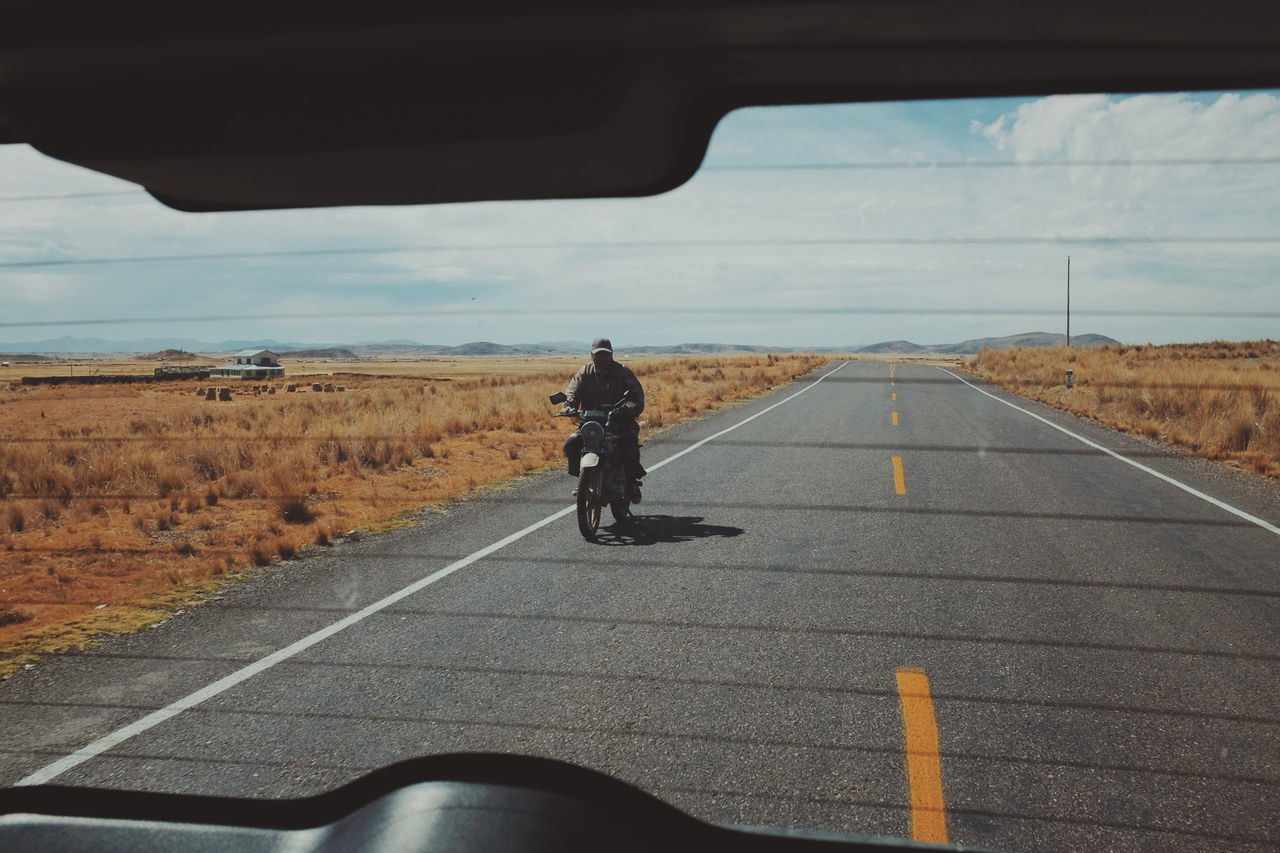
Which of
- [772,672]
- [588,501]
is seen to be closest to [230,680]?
[772,672]

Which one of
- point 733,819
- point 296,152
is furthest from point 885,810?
point 296,152

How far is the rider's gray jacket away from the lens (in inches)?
324

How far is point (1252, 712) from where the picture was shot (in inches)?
148

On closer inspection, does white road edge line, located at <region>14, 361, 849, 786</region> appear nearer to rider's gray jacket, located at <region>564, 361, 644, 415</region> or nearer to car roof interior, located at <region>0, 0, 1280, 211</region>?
rider's gray jacket, located at <region>564, 361, 644, 415</region>

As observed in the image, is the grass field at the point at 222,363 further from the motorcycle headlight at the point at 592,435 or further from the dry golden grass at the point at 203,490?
the motorcycle headlight at the point at 592,435

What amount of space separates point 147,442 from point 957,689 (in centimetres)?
1592

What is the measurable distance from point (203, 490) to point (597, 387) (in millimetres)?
6617

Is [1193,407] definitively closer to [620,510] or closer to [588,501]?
[620,510]

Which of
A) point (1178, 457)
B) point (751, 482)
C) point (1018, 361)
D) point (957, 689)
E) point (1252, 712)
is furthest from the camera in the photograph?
point (1018, 361)

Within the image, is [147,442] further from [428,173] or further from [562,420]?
[428,173]

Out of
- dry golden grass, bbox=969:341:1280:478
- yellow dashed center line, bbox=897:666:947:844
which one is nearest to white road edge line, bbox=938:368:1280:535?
dry golden grass, bbox=969:341:1280:478

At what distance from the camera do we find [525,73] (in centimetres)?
156

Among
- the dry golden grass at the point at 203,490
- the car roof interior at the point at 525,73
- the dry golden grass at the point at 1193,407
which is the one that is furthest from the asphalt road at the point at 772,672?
the dry golden grass at the point at 1193,407

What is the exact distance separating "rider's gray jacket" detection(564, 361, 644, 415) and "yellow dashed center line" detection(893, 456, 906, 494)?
11.7ft
